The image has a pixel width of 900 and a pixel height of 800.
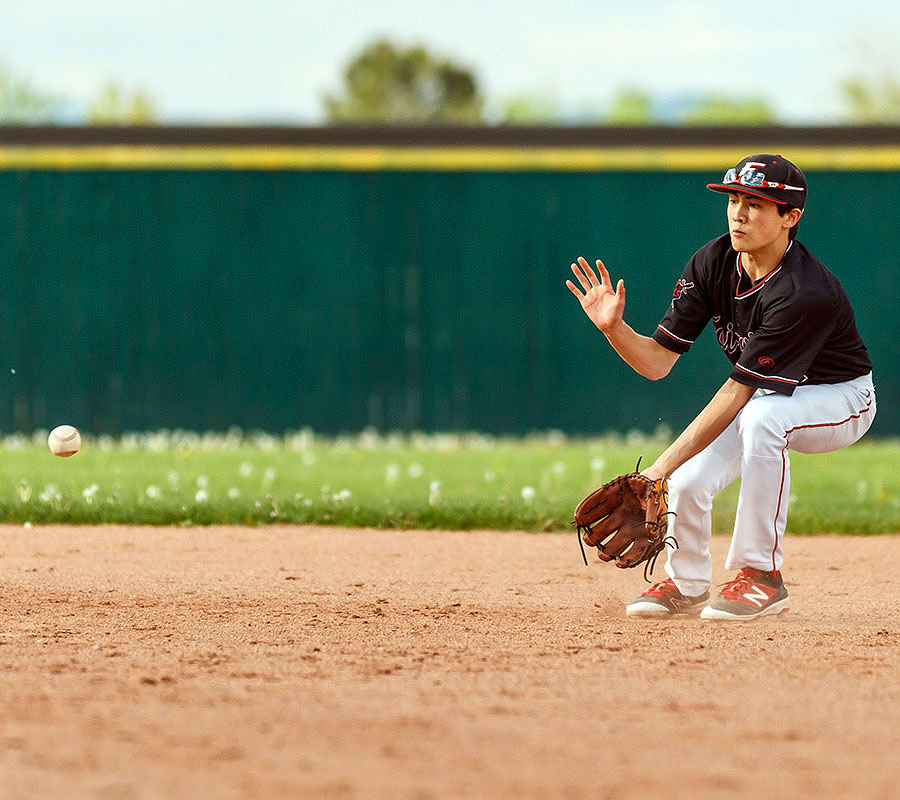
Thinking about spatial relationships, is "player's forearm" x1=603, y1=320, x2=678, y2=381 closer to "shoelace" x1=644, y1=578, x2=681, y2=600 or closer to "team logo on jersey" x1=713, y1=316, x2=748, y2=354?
"team logo on jersey" x1=713, y1=316, x2=748, y2=354

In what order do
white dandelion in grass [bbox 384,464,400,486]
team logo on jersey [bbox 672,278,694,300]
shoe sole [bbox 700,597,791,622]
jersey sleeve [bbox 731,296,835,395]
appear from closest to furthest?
1. jersey sleeve [bbox 731,296,835,395]
2. shoe sole [bbox 700,597,791,622]
3. team logo on jersey [bbox 672,278,694,300]
4. white dandelion in grass [bbox 384,464,400,486]

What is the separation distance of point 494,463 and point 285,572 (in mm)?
4203

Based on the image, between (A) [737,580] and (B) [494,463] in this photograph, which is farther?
(B) [494,463]

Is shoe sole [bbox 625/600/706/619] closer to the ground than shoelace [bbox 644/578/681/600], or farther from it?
closer to the ground

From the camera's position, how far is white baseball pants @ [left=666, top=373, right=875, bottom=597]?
5078 millimetres

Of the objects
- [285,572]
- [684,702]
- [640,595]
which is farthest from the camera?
[285,572]

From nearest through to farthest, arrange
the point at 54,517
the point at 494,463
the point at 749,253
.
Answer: the point at 749,253, the point at 54,517, the point at 494,463

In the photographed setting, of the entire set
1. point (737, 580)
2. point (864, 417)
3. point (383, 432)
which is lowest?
point (383, 432)

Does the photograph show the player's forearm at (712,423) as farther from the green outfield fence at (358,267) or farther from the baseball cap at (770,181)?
the green outfield fence at (358,267)

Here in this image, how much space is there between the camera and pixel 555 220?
1268 centimetres

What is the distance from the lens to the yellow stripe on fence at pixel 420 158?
41.2ft

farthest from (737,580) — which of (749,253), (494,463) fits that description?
(494,463)

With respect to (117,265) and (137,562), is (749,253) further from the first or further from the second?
(117,265)

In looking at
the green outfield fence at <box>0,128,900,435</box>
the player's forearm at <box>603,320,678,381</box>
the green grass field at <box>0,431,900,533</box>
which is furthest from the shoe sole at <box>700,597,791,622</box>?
the green outfield fence at <box>0,128,900,435</box>
